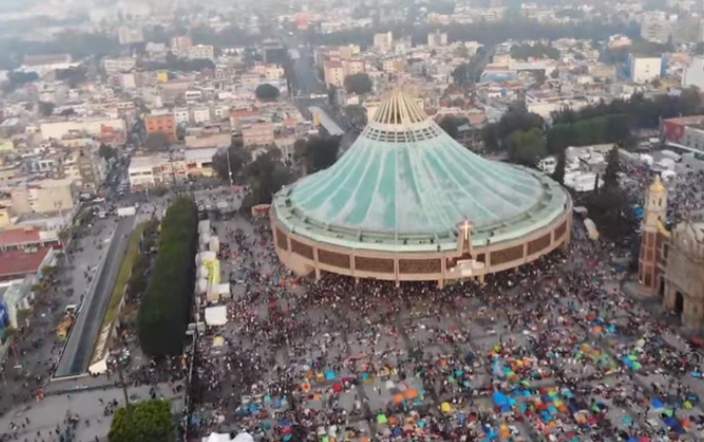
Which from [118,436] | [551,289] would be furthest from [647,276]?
[118,436]

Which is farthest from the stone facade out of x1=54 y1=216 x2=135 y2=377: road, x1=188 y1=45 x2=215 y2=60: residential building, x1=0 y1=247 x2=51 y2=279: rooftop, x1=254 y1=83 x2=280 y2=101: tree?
x1=188 y1=45 x2=215 y2=60: residential building

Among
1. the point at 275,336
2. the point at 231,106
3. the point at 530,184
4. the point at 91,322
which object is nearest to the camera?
the point at 275,336

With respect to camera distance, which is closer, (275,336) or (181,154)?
(275,336)

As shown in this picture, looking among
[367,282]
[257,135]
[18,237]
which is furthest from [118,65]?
[367,282]

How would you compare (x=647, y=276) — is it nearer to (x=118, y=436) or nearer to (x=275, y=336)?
(x=275, y=336)

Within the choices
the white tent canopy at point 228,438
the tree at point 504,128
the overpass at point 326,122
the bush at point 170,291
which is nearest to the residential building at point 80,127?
the overpass at point 326,122

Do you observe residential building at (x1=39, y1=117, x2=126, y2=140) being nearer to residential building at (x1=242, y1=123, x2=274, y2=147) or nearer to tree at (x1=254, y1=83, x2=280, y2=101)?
residential building at (x1=242, y1=123, x2=274, y2=147)
